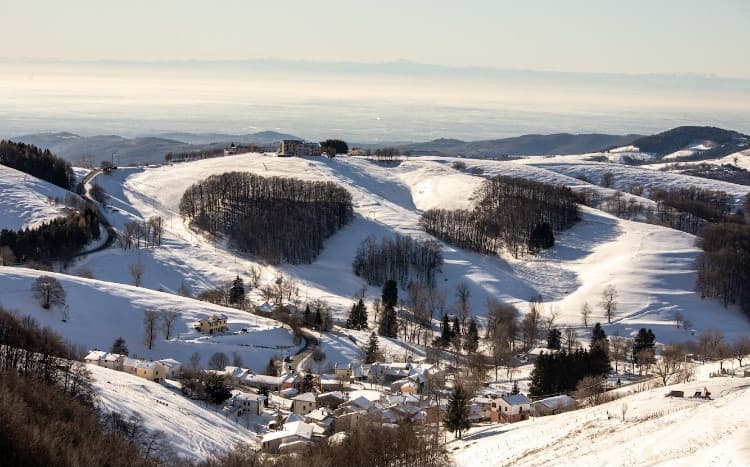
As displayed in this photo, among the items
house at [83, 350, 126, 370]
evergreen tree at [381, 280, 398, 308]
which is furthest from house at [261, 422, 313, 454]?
evergreen tree at [381, 280, 398, 308]

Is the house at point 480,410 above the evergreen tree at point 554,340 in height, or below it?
above

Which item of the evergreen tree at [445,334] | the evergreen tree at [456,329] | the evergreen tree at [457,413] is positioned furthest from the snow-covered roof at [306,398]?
the evergreen tree at [456,329]

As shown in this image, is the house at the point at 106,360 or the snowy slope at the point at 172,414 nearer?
the snowy slope at the point at 172,414

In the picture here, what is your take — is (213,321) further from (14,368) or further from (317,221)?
(317,221)

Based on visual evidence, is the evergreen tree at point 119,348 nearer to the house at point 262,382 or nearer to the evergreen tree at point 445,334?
the house at point 262,382

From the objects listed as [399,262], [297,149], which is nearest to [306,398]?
[399,262]

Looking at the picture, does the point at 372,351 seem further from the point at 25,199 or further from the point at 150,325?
the point at 25,199
